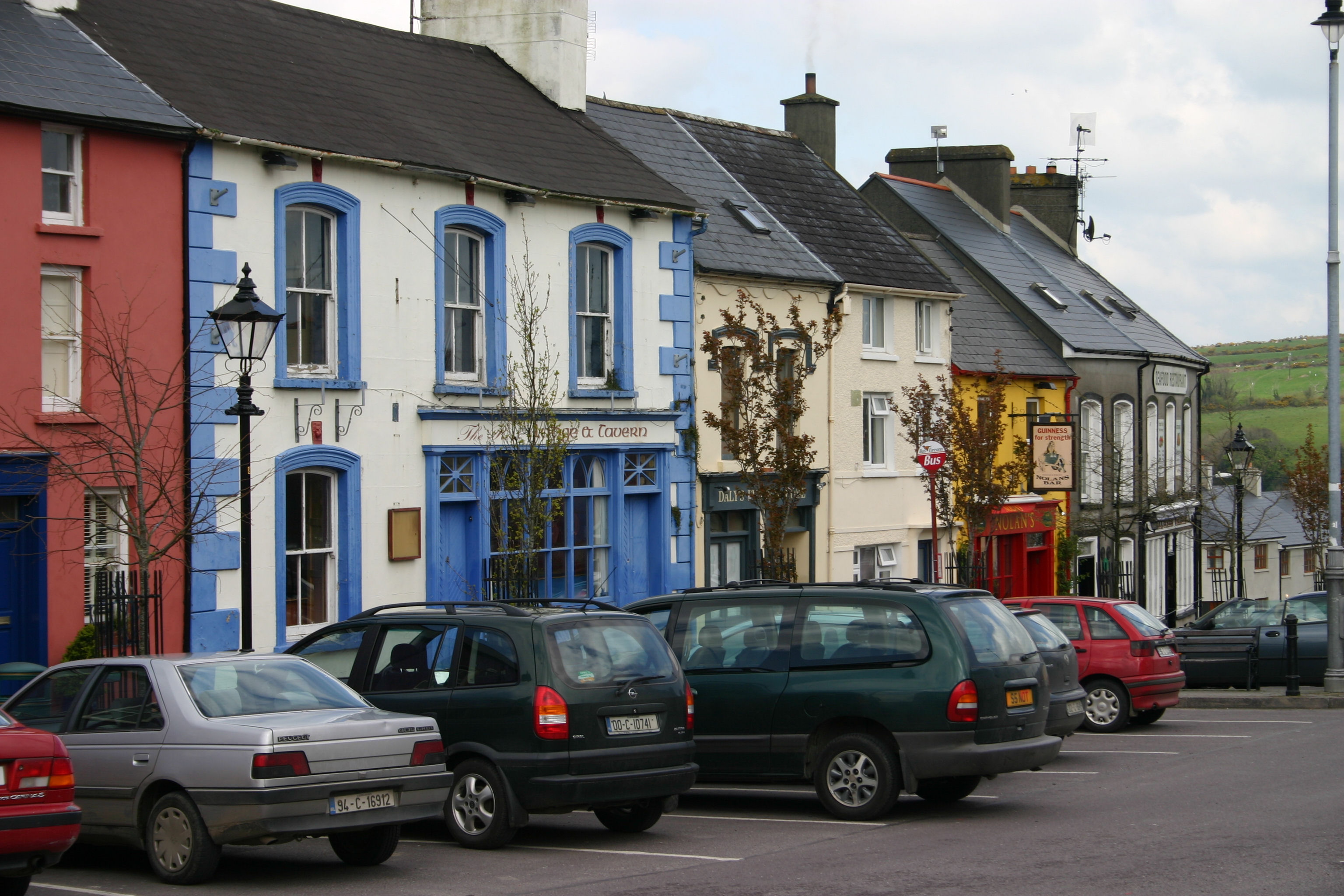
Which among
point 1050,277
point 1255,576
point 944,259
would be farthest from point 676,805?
point 1255,576

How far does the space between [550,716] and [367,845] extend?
1.53 metres

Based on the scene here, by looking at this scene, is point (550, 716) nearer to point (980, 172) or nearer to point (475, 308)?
point (475, 308)

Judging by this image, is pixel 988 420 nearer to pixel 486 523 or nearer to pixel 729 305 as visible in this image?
pixel 729 305

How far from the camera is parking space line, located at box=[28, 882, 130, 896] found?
32.9 ft

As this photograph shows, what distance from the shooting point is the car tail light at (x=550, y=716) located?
11438mm

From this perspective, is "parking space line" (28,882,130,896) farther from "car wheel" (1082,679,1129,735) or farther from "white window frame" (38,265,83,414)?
"car wheel" (1082,679,1129,735)

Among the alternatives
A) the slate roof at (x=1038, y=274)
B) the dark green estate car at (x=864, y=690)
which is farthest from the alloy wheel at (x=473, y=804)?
the slate roof at (x=1038, y=274)

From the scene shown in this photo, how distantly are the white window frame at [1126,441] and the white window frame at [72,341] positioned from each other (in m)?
28.2

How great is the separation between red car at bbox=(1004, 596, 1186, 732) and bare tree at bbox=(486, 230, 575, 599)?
21.0 ft

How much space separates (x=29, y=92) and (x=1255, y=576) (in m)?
51.8

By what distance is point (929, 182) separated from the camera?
4494 centimetres

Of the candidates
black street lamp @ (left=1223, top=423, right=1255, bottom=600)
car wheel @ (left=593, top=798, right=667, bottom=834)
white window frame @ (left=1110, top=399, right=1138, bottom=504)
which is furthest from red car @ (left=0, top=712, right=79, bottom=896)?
white window frame @ (left=1110, top=399, right=1138, bottom=504)

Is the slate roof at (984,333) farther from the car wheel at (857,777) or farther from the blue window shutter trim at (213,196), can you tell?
the car wheel at (857,777)

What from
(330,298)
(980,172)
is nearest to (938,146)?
(980,172)
